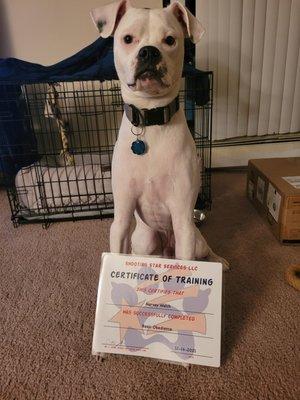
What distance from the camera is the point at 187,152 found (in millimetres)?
817

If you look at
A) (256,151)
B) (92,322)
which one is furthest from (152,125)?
(256,151)

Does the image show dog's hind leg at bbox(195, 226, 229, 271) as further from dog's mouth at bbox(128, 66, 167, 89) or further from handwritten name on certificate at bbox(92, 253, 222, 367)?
dog's mouth at bbox(128, 66, 167, 89)

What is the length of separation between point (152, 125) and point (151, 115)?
0.02 meters

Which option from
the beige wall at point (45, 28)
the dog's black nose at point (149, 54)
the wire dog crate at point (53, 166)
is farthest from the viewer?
the beige wall at point (45, 28)

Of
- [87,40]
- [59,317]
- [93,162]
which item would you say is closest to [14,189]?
[93,162]

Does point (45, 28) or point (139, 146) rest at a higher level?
point (45, 28)

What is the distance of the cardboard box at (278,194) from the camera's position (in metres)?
1.29

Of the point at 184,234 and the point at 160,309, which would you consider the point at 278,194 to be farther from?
the point at 160,309

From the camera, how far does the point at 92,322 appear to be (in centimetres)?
98

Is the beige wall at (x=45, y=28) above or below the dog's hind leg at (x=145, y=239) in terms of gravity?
above

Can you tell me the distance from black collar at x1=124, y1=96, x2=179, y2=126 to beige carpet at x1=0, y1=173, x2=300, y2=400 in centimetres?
61

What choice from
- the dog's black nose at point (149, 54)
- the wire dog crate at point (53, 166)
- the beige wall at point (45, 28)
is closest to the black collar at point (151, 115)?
the dog's black nose at point (149, 54)

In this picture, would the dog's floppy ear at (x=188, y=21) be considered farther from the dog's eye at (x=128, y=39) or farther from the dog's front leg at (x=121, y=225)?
the dog's front leg at (x=121, y=225)

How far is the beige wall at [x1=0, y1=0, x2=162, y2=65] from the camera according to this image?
184 cm
